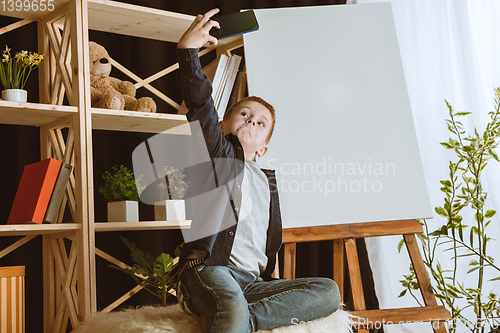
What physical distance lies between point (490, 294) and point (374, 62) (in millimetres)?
1098

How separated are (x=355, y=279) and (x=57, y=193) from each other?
1.10 metres

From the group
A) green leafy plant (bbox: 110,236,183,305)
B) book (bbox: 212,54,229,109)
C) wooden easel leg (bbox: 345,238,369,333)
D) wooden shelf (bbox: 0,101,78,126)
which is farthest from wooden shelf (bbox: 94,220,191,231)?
wooden easel leg (bbox: 345,238,369,333)

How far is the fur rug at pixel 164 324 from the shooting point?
42.5 inches

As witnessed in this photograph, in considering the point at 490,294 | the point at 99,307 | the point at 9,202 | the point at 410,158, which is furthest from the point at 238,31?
the point at 490,294

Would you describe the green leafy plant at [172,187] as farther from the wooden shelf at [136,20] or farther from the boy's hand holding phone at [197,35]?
the boy's hand holding phone at [197,35]

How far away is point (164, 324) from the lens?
3.55 ft

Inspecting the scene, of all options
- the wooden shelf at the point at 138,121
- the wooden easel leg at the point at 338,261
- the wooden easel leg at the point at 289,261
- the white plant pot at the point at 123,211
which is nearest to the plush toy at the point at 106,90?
the wooden shelf at the point at 138,121

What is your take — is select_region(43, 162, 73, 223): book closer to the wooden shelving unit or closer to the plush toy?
the wooden shelving unit

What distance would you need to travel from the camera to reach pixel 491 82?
6.87 ft

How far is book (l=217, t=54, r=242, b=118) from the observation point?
1.92 metres

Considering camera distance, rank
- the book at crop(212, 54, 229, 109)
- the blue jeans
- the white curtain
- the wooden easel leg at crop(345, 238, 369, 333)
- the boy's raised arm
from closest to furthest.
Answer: the blue jeans < the boy's raised arm < the wooden easel leg at crop(345, 238, 369, 333) < the book at crop(212, 54, 229, 109) < the white curtain

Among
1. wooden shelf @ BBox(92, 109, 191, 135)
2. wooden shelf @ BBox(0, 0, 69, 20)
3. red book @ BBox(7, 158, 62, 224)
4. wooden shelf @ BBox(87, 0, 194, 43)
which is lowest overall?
red book @ BBox(7, 158, 62, 224)

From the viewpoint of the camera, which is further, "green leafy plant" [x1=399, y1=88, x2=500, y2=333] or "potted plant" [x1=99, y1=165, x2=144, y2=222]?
"green leafy plant" [x1=399, y1=88, x2=500, y2=333]

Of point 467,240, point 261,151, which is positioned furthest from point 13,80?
point 467,240
